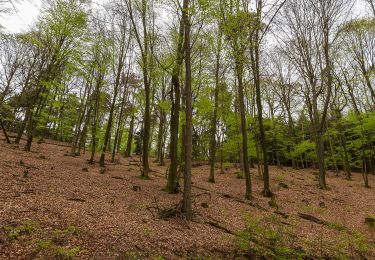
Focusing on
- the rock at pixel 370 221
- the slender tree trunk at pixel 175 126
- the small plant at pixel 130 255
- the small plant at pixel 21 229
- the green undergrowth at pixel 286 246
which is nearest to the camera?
the small plant at pixel 21 229

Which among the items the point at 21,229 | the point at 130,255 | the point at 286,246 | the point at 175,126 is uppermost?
the point at 175,126

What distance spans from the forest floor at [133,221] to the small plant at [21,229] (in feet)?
0.06

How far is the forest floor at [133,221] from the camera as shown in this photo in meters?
5.21


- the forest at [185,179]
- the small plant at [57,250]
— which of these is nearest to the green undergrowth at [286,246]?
the forest at [185,179]

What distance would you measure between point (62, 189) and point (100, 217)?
3.01m

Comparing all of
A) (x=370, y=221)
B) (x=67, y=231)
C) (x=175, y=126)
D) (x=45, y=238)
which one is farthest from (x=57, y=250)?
(x=370, y=221)

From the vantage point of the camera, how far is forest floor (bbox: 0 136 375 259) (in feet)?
17.1

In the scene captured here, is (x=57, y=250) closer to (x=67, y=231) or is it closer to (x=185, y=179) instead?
(x=67, y=231)

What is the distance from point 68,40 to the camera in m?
16.1

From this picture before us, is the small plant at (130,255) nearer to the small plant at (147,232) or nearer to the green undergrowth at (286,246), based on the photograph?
the small plant at (147,232)

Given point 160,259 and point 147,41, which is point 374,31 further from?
point 160,259

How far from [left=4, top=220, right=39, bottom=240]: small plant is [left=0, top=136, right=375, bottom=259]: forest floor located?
0.02 m

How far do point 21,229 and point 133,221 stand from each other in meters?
2.91

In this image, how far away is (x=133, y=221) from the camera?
284 inches
